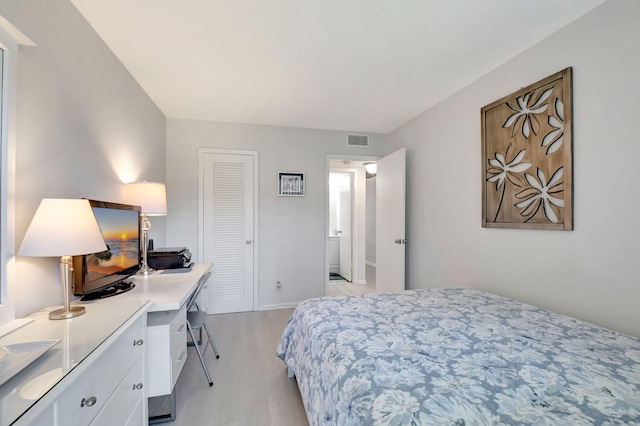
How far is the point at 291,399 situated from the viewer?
71.5 inches

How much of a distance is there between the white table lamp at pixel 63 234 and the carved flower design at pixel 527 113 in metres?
2.69

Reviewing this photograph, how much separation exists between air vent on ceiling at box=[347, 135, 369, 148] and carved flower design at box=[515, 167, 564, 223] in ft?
7.35

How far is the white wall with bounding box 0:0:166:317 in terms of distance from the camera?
44.9 inches

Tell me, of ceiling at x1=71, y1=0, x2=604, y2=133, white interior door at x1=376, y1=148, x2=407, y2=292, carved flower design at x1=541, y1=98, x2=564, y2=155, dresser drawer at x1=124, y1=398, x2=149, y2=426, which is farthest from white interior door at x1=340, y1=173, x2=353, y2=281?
dresser drawer at x1=124, y1=398, x2=149, y2=426

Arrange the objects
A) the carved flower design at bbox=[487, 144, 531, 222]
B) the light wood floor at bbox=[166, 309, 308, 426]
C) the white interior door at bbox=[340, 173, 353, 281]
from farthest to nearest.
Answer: the white interior door at bbox=[340, 173, 353, 281] < the carved flower design at bbox=[487, 144, 531, 222] < the light wood floor at bbox=[166, 309, 308, 426]

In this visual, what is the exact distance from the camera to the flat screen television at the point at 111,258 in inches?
52.0

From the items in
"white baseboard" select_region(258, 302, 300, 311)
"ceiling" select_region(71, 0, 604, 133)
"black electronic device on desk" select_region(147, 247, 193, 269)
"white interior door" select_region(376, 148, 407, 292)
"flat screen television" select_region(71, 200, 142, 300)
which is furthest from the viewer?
"white baseboard" select_region(258, 302, 300, 311)

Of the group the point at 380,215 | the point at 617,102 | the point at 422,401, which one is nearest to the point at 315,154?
the point at 380,215

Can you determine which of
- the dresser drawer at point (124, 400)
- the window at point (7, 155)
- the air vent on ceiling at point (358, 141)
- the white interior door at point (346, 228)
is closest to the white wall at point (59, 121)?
the window at point (7, 155)

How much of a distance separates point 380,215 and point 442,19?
2.40 meters

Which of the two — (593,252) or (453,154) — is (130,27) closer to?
(453,154)

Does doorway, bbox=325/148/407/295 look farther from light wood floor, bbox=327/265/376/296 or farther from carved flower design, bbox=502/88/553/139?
carved flower design, bbox=502/88/553/139

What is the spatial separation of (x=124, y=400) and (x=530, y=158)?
2.75m

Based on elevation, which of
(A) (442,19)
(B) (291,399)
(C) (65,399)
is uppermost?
(A) (442,19)
